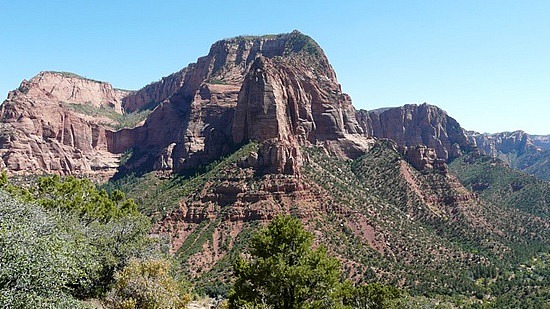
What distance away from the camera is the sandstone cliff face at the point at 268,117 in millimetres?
112000

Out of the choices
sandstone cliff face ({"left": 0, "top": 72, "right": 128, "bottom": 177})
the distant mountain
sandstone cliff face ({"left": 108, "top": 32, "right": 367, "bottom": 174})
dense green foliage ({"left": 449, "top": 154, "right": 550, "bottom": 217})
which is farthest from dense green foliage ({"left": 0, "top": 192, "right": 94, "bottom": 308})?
dense green foliage ({"left": 449, "top": 154, "right": 550, "bottom": 217})

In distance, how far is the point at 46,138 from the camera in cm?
16200

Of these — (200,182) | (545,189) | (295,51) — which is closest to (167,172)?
(200,182)

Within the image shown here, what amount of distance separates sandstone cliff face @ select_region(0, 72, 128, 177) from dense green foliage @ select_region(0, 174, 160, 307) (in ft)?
399

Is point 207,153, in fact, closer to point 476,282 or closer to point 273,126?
point 273,126

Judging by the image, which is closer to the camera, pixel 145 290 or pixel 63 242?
pixel 63 242

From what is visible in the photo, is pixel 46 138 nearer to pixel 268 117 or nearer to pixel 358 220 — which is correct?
pixel 268 117

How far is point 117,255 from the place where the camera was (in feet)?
102

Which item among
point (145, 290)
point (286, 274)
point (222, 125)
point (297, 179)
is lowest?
point (297, 179)

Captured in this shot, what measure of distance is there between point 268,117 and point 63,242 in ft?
310

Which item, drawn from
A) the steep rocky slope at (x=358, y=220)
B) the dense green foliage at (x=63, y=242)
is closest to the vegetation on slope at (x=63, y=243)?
→ the dense green foliage at (x=63, y=242)

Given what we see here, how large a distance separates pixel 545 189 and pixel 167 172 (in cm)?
14529

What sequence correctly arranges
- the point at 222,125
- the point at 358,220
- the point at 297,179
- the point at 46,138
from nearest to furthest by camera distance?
the point at 358,220
the point at 297,179
the point at 222,125
the point at 46,138

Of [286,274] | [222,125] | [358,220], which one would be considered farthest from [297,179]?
[286,274]
